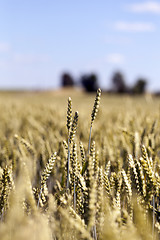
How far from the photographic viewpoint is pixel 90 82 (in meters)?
49.6

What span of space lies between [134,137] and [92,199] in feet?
2.59

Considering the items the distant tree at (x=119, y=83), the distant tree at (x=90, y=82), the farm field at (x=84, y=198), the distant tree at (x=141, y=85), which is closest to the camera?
the farm field at (x=84, y=198)

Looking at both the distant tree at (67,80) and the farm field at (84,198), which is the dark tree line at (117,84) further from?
the farm field at (84,198)

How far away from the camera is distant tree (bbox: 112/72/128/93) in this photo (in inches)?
1857

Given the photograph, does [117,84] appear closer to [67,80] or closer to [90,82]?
[90,82]

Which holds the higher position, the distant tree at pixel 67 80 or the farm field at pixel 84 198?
the farm field at pixel 84 198

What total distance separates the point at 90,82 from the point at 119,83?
196 inches

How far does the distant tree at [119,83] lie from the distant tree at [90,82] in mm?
3039

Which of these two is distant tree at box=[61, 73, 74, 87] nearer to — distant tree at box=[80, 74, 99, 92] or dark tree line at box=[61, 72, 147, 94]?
dark tree line at box=[61, 72, 147, 94]

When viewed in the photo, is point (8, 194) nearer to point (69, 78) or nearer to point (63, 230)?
point (63, 230)

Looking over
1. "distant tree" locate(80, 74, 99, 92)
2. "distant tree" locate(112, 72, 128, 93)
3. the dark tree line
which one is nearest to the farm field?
the dark tree line

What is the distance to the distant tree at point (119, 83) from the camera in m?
47.2

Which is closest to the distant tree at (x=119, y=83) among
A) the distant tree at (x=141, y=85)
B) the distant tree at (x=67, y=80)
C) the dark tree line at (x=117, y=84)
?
the dark tree line at (x=117, y=84)

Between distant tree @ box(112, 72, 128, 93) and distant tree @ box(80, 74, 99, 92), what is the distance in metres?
3.04
